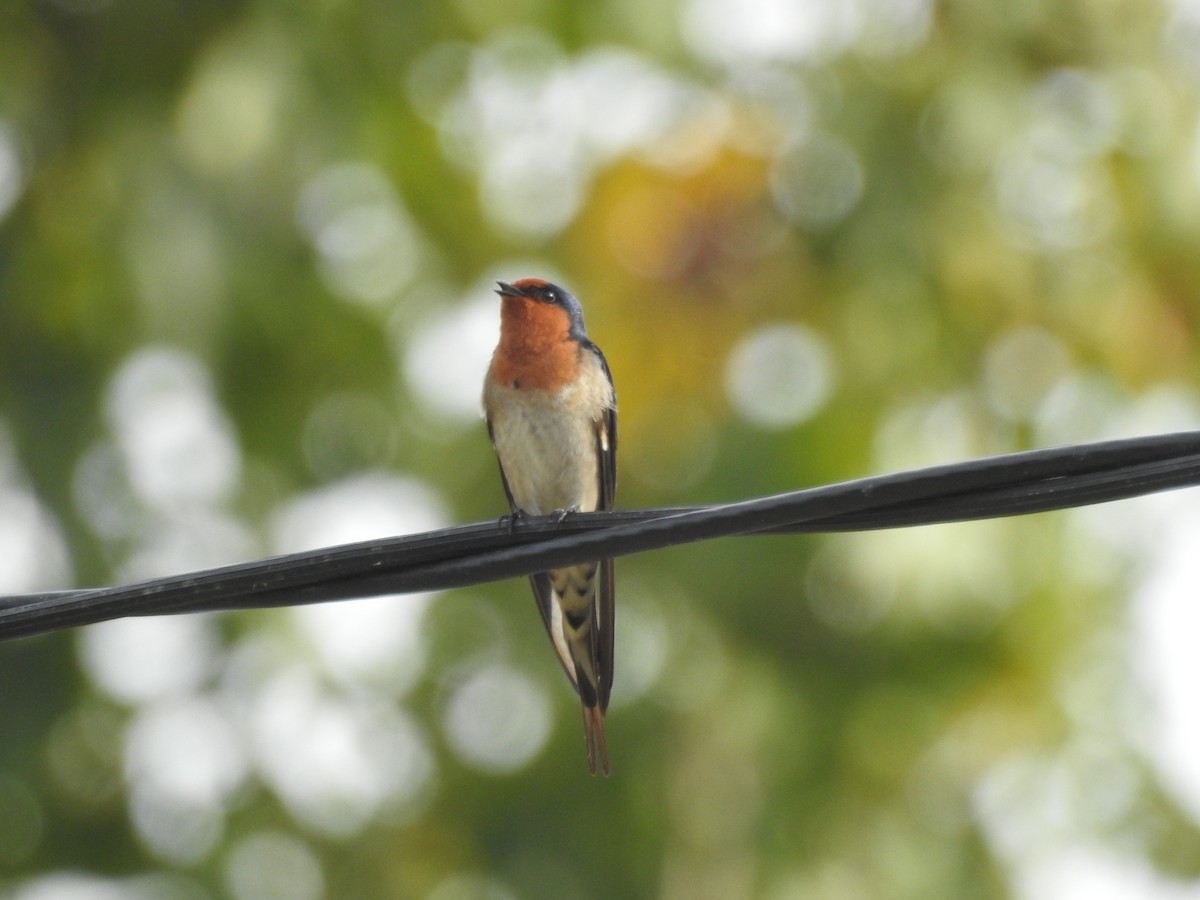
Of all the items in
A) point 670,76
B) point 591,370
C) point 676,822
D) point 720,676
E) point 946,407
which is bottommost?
point 676,822

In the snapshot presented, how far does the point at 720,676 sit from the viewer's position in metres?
10.3

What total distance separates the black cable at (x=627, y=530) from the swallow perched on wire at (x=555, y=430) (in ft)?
9.98

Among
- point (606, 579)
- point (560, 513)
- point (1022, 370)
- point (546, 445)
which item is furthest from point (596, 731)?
point (1022, 370)

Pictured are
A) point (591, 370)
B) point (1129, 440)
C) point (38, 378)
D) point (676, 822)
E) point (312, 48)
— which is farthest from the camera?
point (676, 822)

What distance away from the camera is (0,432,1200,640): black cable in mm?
3031

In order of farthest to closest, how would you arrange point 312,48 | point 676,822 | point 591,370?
point 676,822
point 312,48
point 591,370

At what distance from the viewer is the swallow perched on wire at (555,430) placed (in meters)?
6.79

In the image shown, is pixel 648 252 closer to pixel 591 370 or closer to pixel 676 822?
pixel 591 370

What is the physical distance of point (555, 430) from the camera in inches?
268

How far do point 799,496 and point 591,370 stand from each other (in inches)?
155

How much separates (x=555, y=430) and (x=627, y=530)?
3.49m

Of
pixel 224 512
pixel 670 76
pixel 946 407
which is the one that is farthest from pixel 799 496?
pixel 224 512

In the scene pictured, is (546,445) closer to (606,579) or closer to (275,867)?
(606,579)

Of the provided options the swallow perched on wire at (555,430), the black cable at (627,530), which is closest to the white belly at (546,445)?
the swallow perched on wire at (555,430)
